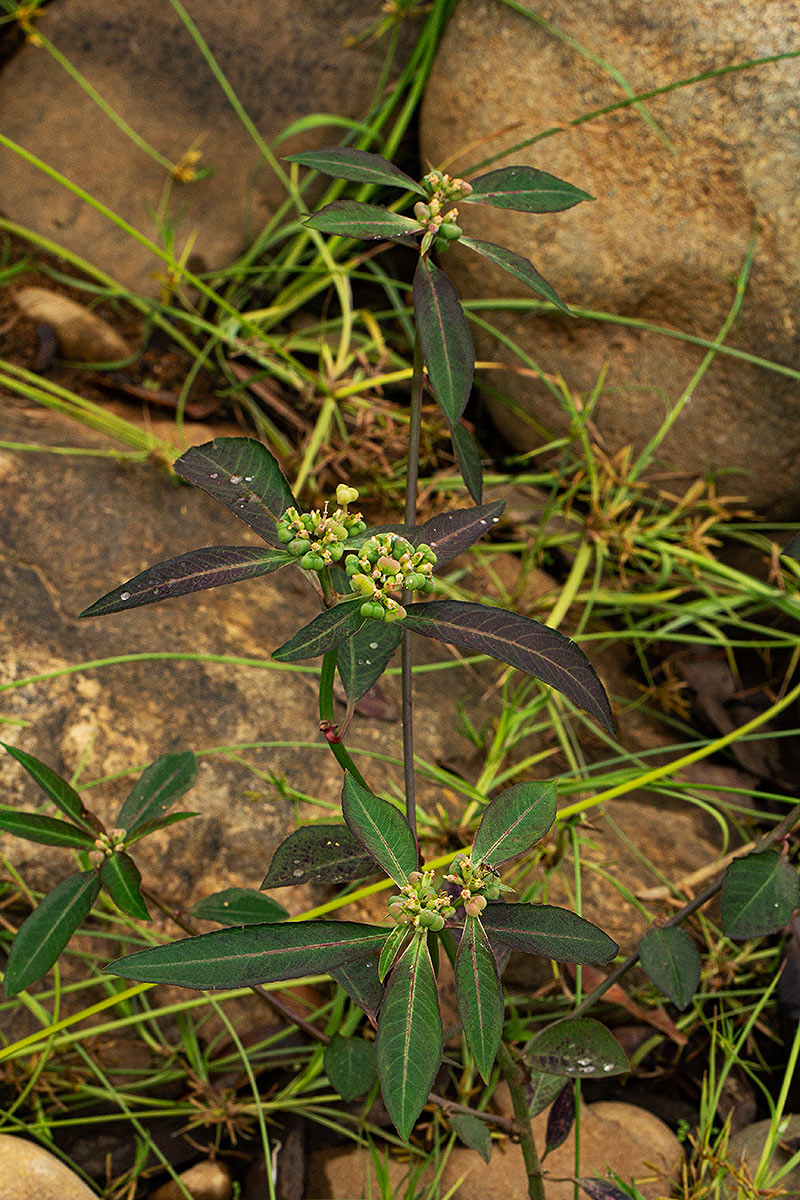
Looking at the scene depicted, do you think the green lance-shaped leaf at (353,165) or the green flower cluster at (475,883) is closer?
the green flower cluster at (475,883)

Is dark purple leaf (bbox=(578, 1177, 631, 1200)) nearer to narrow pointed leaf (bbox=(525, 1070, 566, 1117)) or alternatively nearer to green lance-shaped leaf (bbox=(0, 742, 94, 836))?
narrow pointed leaf (bbox=(525, 1070, 566, 1117))

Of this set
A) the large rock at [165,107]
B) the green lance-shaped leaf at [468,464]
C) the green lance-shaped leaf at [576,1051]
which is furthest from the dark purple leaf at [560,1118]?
the large rock at [165,107]

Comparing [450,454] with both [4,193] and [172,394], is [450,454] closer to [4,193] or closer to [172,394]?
[172,394]

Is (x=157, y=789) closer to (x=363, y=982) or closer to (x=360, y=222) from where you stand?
(x=363, y=982)

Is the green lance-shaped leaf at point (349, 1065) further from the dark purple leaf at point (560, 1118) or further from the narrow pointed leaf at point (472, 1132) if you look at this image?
the dark purple leaf at point (560, 1118)

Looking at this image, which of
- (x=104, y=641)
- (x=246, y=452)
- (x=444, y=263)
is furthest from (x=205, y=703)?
(x=444, y=263)

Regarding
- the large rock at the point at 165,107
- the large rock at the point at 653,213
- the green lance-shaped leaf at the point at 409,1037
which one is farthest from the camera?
the large rock at the point at 165,107
